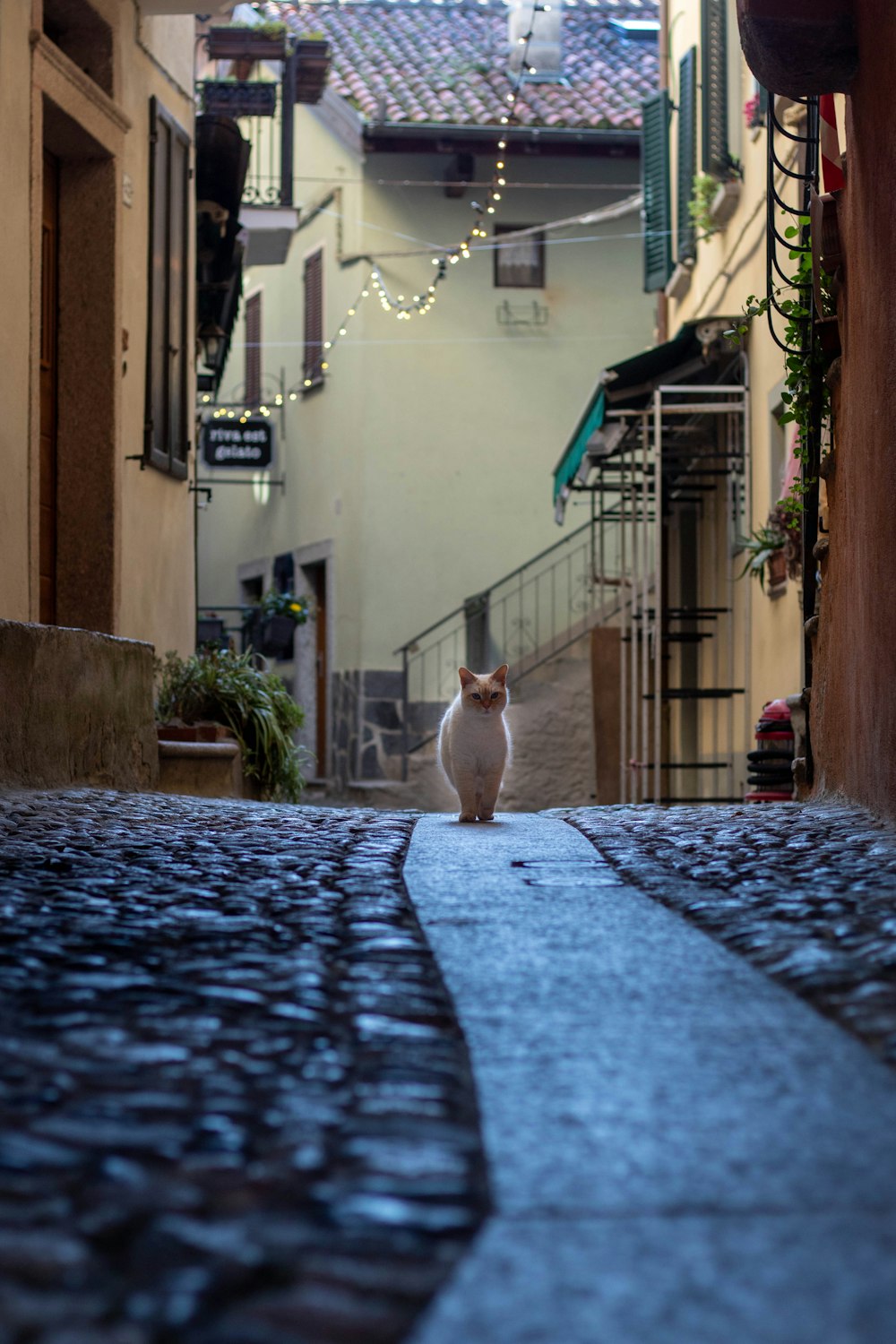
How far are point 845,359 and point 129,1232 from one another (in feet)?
17.8

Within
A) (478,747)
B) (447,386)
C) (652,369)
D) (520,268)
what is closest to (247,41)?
(652,369)

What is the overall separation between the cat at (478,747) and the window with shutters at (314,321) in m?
14.2

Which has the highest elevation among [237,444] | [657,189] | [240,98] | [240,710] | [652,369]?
[240,98]

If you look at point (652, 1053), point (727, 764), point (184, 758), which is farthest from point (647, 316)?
point (652, 1053)

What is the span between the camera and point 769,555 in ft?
31.8

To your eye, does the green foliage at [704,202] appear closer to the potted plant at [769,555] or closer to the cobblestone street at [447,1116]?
the potted plant at [769,555]

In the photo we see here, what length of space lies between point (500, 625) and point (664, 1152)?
56.3 feet

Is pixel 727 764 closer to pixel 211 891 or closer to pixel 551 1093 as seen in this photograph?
pixel 211 891

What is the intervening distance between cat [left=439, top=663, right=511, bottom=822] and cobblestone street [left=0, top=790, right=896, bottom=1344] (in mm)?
2892

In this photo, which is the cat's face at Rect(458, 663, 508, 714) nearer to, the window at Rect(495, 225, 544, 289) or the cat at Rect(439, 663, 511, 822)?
the cat at Rect(439, 663, 511, 822)

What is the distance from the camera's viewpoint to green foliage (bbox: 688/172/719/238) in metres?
12.2

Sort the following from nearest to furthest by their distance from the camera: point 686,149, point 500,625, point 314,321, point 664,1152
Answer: point 664,1152
point 686,149
point 500,625
point 314,321

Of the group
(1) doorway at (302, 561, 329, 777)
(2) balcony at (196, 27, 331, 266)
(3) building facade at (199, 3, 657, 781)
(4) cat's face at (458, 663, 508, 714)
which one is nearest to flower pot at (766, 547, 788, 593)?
(4) cat's face at (458, 663, 508, 714)

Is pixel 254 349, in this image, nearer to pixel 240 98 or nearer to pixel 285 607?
pixel 285 607
